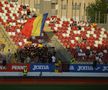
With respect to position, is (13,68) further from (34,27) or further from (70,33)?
(70,33)

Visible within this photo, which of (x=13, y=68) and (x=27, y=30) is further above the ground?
(x=27, y=30)

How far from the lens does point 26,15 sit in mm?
40469


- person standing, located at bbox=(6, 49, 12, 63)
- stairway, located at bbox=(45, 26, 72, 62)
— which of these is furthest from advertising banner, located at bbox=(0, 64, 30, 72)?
stairway, located at bbox=(45, 26, 72, 62)

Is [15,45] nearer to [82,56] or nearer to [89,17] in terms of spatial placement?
[82,56]

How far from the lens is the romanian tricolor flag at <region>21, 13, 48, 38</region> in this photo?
118 ft

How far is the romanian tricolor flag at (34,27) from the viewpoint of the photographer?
1416 inches

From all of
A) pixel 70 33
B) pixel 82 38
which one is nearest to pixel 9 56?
pixel 70 33

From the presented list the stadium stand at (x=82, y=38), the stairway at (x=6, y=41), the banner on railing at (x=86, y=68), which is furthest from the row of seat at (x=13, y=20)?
the banner on railing at (x=86, y=68)

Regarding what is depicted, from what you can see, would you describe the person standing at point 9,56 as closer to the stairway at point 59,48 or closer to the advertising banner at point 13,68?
the advertising banner at point 13,68

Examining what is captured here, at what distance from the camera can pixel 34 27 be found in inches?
1427
